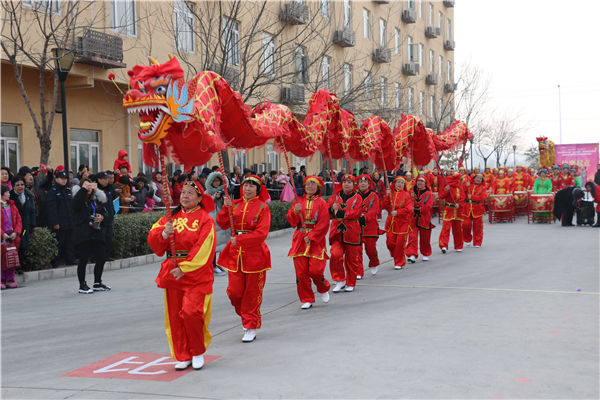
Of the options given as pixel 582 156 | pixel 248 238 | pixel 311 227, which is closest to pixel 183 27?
pixel 311 227

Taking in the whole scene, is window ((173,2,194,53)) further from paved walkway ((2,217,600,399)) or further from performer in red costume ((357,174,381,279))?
performer in red costume ((357,174,381,279))

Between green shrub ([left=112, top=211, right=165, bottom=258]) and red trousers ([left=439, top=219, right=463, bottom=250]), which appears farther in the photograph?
red trousers ([left=439, top=219, right=463, bottom=250])

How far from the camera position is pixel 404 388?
15.7 feet

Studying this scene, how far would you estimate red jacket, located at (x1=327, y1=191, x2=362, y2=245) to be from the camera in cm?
923

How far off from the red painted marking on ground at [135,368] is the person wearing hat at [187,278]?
17 cm

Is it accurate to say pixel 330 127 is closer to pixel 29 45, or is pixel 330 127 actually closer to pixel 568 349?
pixel 568 349

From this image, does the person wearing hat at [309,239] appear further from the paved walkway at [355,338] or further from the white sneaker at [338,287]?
the white sneaker at [338,287]

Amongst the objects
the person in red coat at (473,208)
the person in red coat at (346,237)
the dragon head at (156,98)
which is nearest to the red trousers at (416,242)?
the person in red coat at (473,208)

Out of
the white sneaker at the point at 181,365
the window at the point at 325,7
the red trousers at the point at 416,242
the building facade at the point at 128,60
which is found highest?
the window at the point at 325,7

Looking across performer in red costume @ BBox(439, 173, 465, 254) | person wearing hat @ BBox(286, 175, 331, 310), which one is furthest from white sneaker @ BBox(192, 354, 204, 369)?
performer in red costume @ BBox(439, 173, 465, 254)

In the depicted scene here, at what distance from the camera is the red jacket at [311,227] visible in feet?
26.2

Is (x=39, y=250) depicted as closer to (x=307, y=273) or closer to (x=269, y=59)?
(x=307, y=273)

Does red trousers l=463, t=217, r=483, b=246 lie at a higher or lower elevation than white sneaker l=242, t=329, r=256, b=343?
A: higher

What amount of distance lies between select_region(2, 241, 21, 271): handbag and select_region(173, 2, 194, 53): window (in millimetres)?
9244
